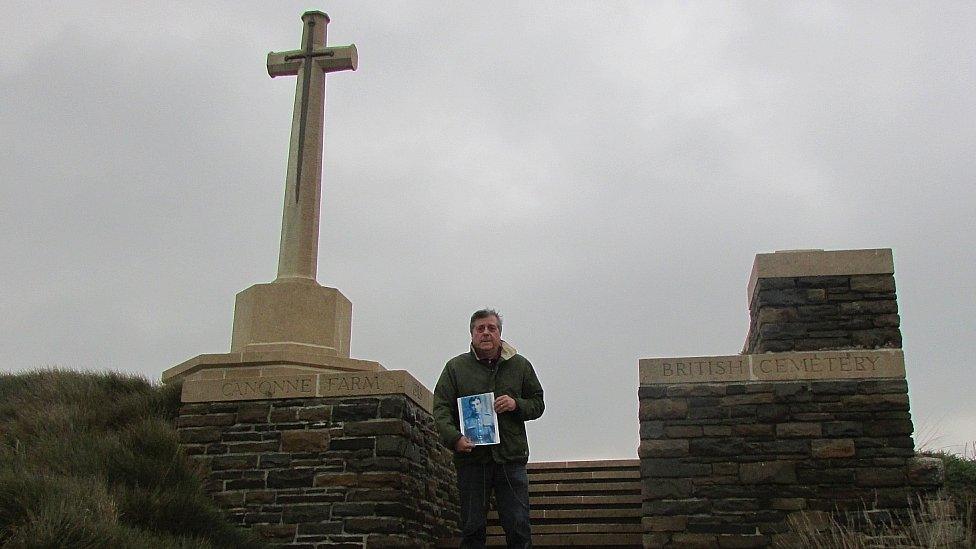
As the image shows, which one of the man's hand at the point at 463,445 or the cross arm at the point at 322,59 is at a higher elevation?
the cross arm at the point at 322,59

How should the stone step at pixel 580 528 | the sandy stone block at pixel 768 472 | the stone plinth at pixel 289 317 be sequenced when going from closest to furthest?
the sandy stone block at pixel 768 472 < the stone step at pixel 580 528 < the stone plinth at pixel 289 317

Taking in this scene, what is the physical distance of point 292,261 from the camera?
10.3 meters

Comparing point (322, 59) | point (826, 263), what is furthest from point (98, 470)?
point (826, 263)

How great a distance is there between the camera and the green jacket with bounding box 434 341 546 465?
20.5ft

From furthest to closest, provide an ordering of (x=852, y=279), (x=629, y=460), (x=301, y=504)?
(x=629, y=460)
(x=852, y=279)
(x=301, y=504)

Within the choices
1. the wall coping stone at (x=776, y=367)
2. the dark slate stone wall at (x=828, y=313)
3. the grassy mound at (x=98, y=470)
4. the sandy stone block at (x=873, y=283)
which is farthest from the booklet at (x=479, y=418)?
the sandy stone block at (x=873, y=283)

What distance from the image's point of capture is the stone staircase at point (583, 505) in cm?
841

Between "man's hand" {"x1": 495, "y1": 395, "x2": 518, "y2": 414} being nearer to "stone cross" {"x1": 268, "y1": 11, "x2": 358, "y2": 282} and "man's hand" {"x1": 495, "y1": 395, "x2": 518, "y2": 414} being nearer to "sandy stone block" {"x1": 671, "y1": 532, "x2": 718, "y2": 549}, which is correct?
"sandy stone block" {"x1": 671, "y1": 532, "x2": 718, "y2": 549}

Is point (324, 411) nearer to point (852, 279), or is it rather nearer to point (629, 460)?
point (629, 460)

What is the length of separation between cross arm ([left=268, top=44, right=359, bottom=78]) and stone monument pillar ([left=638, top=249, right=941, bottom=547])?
5360 mm

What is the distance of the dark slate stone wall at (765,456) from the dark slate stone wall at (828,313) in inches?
39.6

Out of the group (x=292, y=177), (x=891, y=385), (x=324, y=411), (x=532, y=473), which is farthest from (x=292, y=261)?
(x=891, y=385)

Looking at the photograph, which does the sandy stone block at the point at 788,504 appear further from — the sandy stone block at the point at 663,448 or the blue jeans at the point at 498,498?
the blue jeans at the point at 498,498

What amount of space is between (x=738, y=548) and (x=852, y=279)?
2906 mm
